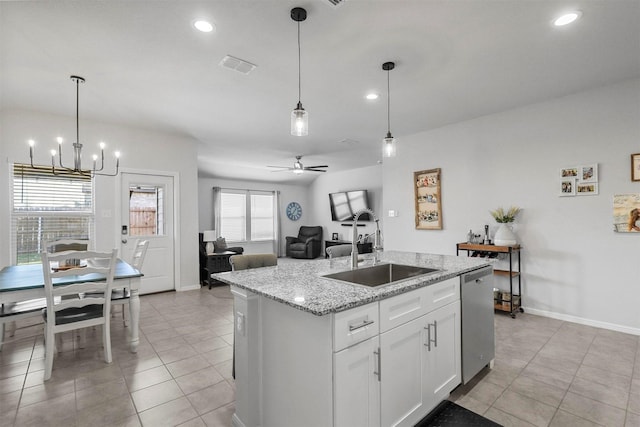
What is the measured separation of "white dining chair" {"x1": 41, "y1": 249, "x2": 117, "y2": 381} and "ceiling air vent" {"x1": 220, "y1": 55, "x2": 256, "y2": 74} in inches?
72.9

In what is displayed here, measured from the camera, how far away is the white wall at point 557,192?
3.16m

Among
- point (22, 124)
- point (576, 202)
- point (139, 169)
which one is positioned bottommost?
point (576, 202)

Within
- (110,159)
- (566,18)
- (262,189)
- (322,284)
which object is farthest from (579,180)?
(262,189)

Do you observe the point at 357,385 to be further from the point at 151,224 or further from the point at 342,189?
the point at 342,189

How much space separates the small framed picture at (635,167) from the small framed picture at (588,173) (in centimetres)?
27

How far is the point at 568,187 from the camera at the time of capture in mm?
3457

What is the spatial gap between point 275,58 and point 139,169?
3179mm

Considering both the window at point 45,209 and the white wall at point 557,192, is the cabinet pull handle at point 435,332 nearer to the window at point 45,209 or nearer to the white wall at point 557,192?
the white wall at point 557,192

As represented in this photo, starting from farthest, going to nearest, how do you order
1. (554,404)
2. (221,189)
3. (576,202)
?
(221,189) < (576,202) < (554,404)

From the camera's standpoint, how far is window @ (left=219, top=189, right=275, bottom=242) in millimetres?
8859

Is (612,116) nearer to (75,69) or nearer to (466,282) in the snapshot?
(466,282)

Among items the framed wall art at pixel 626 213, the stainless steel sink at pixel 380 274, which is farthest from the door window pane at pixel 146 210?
the framed wall art at pixel 626 213

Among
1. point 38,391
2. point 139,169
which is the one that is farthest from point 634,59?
point 139,169

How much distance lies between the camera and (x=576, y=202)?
342 centimetres
